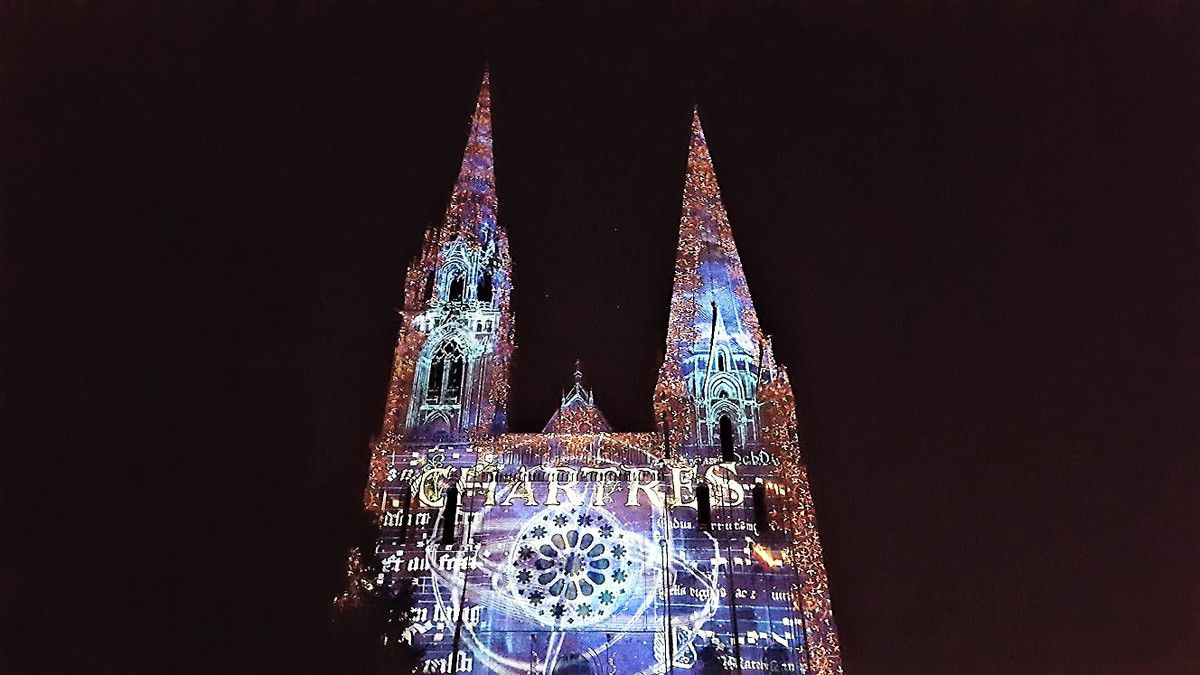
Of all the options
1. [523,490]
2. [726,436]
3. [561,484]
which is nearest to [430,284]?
[523,490]

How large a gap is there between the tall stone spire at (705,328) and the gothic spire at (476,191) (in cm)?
469

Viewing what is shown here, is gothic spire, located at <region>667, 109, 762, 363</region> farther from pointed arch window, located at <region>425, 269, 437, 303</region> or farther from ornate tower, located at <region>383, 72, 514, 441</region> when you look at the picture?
pointed arch window, located at <region>425, 269, 437, 303</region>

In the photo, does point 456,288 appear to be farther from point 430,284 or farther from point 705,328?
point 705,328

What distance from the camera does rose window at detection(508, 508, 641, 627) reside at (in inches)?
703

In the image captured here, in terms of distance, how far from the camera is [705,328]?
72.6ft

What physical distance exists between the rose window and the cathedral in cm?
3

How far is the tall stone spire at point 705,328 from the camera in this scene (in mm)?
20844

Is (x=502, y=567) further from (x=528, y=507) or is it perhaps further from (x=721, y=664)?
(x=721, y=664)

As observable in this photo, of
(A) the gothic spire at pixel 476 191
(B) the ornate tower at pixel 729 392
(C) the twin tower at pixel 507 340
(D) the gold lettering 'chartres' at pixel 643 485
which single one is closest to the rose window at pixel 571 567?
(D) the gold lettering 'chartres' at pixel 643 485

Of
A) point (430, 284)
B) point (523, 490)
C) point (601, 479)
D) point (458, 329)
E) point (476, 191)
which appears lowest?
point (523, 490)

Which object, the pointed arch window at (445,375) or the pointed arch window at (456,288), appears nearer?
the pointed arch window at (445,375)

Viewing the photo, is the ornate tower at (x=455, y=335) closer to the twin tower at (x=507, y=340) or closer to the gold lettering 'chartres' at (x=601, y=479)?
the twin tower at (x=507, y=340)

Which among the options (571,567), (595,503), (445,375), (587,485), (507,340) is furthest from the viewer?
(507,340)

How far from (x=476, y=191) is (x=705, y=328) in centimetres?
673
